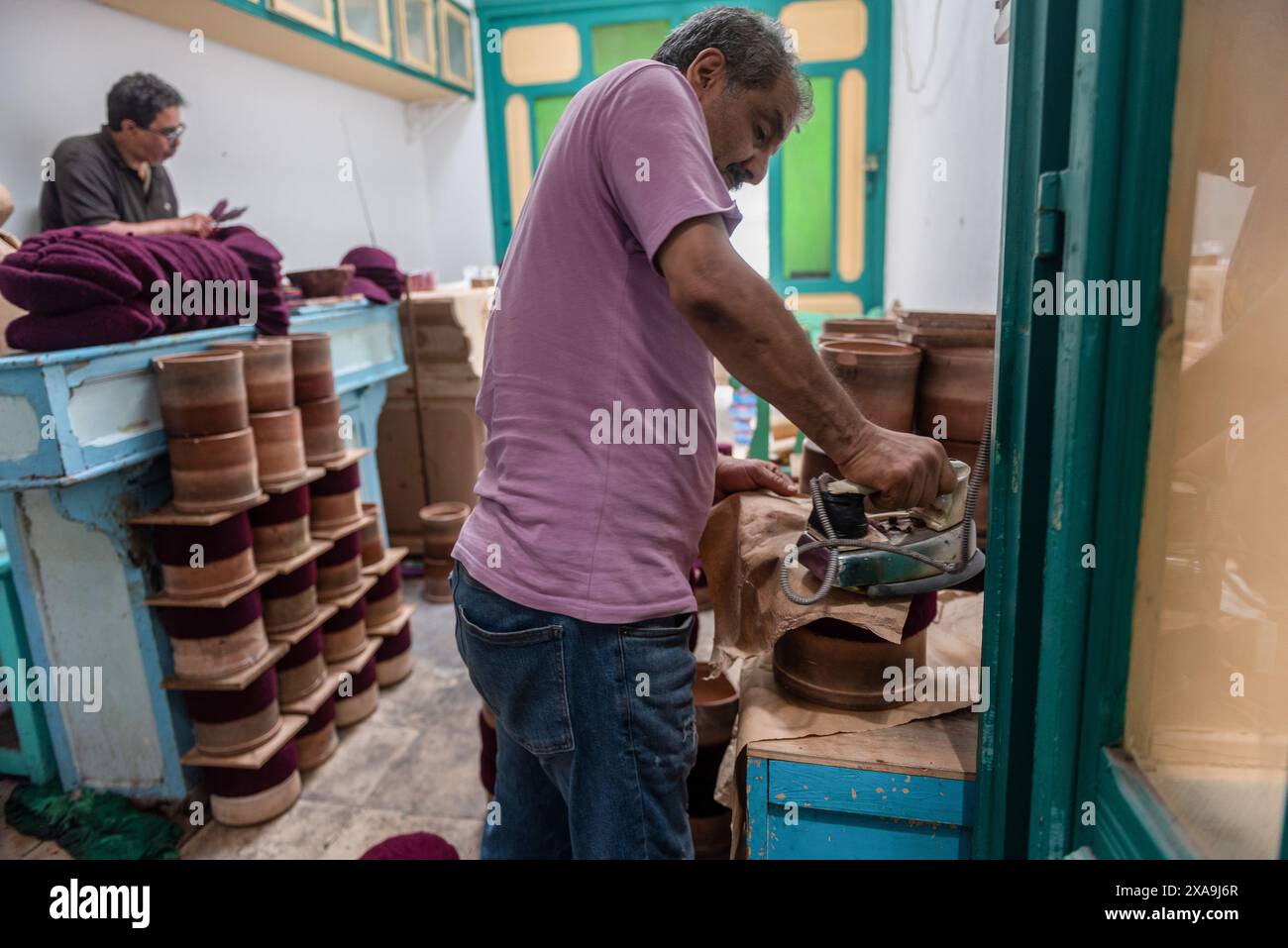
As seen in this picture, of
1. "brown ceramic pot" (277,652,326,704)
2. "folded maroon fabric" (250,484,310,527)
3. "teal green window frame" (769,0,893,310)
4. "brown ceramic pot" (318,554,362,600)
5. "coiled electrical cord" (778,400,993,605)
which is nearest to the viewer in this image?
"coiled electrical cord" (778,400,993,605)

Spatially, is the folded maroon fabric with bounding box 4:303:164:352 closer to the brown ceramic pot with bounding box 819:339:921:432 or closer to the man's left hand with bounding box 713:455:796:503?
the man's left hand with bounding box 713:455:796:503

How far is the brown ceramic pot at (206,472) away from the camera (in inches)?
83.4

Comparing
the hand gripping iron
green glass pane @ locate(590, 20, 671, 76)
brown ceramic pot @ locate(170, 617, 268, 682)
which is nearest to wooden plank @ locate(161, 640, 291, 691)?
brown ceramic pot @ locate(170, 617, 268, 682)

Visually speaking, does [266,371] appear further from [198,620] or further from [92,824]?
[92,824]

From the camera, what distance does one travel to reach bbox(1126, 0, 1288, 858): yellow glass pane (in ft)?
2.60

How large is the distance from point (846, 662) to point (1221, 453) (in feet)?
2.08

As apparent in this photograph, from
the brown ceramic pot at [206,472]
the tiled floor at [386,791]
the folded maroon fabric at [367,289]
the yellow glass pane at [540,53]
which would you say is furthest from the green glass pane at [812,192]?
the brown ceramic pot at [206,472]

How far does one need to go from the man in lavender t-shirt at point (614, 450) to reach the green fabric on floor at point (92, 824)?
1.57 m

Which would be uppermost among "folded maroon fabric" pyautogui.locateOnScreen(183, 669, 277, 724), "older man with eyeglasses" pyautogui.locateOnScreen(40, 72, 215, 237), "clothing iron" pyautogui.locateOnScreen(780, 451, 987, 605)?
"older man with eyeglasses" pyautogui.locateOnScreen(40, 72, 215, 237)

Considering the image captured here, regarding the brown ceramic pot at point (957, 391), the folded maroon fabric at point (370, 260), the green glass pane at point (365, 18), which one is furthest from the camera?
the green glass pane at point (365, 18)

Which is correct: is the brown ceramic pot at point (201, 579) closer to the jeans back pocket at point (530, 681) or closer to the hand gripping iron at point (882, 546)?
the jeans back pocket at point (530, 681)

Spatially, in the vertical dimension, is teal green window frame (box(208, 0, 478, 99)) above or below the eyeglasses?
above

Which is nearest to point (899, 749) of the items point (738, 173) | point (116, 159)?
point (738, 173)

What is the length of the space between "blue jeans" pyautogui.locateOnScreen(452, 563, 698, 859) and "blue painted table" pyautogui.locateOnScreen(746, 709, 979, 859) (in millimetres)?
170
